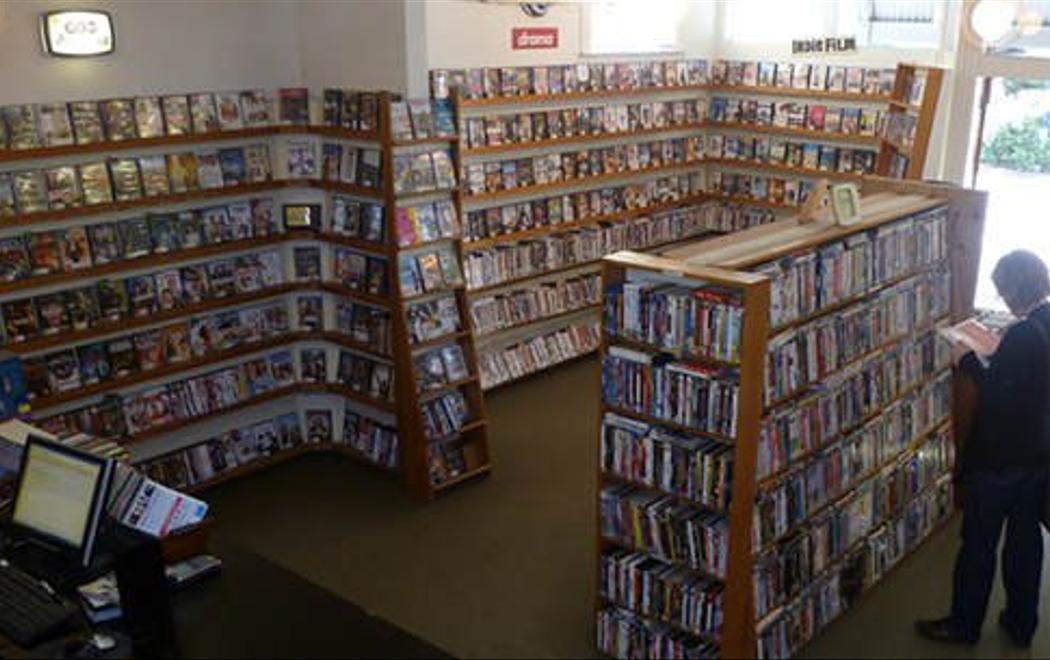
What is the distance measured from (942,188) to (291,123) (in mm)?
3778

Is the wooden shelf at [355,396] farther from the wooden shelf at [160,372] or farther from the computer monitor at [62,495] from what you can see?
the computer monitor at [62,495]

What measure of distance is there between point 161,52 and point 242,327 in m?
1.67

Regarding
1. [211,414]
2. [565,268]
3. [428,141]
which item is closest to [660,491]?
[428,141]

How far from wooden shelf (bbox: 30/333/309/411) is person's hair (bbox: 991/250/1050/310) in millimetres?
4069

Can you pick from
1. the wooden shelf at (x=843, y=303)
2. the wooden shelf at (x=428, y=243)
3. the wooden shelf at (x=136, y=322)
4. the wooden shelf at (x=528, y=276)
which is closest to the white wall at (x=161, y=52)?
the wooden shelf at (x=136, y=322)

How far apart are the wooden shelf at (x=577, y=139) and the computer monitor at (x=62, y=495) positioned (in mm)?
4361

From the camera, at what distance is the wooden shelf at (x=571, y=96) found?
6988 millimetres

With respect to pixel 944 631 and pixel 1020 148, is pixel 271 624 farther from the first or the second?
pixel 1020 148

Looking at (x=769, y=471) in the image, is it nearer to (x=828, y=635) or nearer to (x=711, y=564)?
(x=711, y=564)

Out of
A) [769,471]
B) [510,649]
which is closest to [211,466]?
[510,649]

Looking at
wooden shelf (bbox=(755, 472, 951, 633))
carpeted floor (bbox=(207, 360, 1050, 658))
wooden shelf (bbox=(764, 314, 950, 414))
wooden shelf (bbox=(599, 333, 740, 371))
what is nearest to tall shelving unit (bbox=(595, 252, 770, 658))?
wooden shelf (bbox=(599, 333, 740, 371))

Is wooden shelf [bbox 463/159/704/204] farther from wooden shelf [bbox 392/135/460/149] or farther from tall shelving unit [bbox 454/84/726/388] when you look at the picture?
wooden shelf [bbox 392/135/460/149]

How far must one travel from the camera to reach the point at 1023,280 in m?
4.03

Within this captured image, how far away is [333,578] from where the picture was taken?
500 cm
